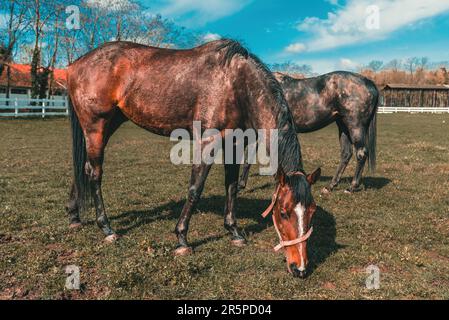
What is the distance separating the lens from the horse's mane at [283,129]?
4316mm

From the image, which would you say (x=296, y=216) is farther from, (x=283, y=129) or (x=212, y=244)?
(x=212, y=244)

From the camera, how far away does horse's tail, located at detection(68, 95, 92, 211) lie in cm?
609

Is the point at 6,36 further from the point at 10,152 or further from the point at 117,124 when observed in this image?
the point at 117,124

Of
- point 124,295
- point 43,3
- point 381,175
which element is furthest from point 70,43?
point 124,295

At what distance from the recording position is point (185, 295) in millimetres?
4062

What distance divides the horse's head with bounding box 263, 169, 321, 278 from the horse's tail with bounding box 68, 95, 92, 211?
143 inches

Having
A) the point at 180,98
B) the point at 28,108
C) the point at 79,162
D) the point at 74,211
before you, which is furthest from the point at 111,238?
the point at 28,108

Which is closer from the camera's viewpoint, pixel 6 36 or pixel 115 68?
pixel 115 68

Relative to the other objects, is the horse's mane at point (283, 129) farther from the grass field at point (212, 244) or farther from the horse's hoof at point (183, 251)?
the horse's hoof at point (183, 251)

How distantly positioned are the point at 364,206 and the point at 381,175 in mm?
4087

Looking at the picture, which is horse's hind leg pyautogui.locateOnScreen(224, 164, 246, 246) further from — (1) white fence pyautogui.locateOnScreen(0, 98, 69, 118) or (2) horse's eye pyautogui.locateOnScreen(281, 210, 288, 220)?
(1) white fence pyautogui.locateOnScreen(0, 98, 69, 118)

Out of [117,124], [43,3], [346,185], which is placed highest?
[43,3]

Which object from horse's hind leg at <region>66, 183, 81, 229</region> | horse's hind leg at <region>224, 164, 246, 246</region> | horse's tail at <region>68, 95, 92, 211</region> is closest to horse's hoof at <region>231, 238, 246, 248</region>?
horse's hind leg at <region>224, 164, 246, 246</region>

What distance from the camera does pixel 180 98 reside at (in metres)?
5.33
